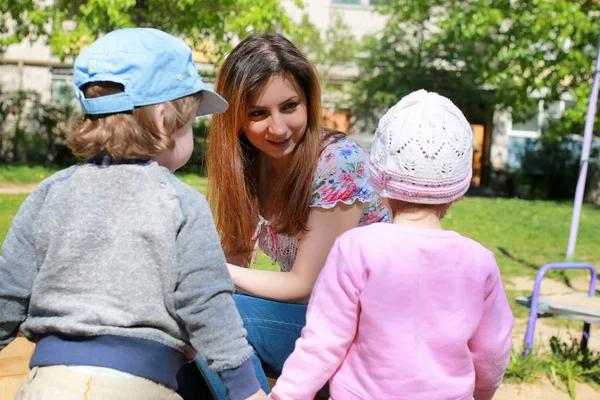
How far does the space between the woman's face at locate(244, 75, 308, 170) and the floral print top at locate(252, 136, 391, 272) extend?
0.41 feet

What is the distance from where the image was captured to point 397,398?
1.75 m

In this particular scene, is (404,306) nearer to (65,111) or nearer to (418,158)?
(418,158)

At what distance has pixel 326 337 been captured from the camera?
1.77 metres

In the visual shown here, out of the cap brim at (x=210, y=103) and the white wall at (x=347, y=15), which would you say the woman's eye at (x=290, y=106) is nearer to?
the cap brim at (x=210, y=103)

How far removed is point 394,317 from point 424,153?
41cm

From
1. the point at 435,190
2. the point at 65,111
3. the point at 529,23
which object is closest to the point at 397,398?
the point at 435,190

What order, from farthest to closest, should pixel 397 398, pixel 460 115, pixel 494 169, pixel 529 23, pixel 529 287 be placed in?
1. pixel 494 169
2. pixel 529 23
3. pixel 529 287
4. pixel 460 115
5. pixel 397 398

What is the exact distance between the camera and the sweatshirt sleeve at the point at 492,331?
72.4 inches

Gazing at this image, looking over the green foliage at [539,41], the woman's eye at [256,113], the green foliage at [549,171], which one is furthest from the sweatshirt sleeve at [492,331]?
the green foliage at [549,171]

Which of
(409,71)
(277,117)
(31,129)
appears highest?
(277,117)

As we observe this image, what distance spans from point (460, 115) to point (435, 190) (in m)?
0.22

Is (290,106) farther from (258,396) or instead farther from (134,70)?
(258,396)

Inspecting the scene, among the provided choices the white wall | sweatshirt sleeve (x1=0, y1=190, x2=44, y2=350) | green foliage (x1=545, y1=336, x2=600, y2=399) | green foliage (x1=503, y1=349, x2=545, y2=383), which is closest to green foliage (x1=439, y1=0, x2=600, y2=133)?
the white wall

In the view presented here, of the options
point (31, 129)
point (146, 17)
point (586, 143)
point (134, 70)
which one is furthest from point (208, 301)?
point (31, 129)
